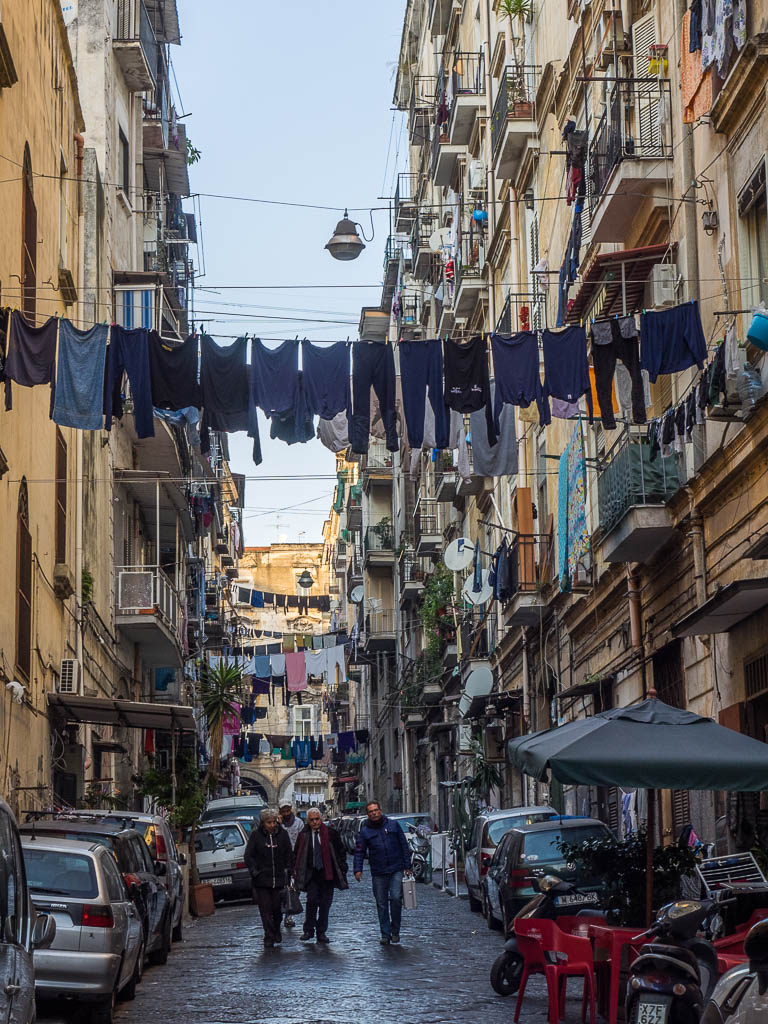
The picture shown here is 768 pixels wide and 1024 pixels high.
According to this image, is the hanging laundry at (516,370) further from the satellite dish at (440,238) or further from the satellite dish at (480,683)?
the satellite dish at (440,238)

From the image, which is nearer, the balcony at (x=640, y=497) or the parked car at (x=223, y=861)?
the balcony at (x=640, y=497)

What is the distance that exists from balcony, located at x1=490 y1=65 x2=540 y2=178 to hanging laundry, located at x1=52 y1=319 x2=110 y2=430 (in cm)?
1481

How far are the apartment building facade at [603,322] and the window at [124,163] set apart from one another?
7694 millimetres

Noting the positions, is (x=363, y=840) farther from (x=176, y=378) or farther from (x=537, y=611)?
(x=537, y=611)

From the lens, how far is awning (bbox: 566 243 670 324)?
61.0 ft

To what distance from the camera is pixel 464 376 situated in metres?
16.1

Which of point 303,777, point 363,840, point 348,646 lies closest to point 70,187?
point 363,840

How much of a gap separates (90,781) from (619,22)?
597 inches

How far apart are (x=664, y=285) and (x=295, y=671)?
41.1 meters

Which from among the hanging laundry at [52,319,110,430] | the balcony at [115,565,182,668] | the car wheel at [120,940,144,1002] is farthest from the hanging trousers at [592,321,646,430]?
the balcony at [115,565,182,668]

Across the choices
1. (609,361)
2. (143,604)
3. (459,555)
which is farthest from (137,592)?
(609,361)

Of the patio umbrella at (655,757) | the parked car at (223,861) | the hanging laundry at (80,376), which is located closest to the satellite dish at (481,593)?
the parked car at (223,861)

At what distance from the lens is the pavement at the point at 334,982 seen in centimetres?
1179

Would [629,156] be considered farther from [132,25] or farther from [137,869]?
[132,25]
